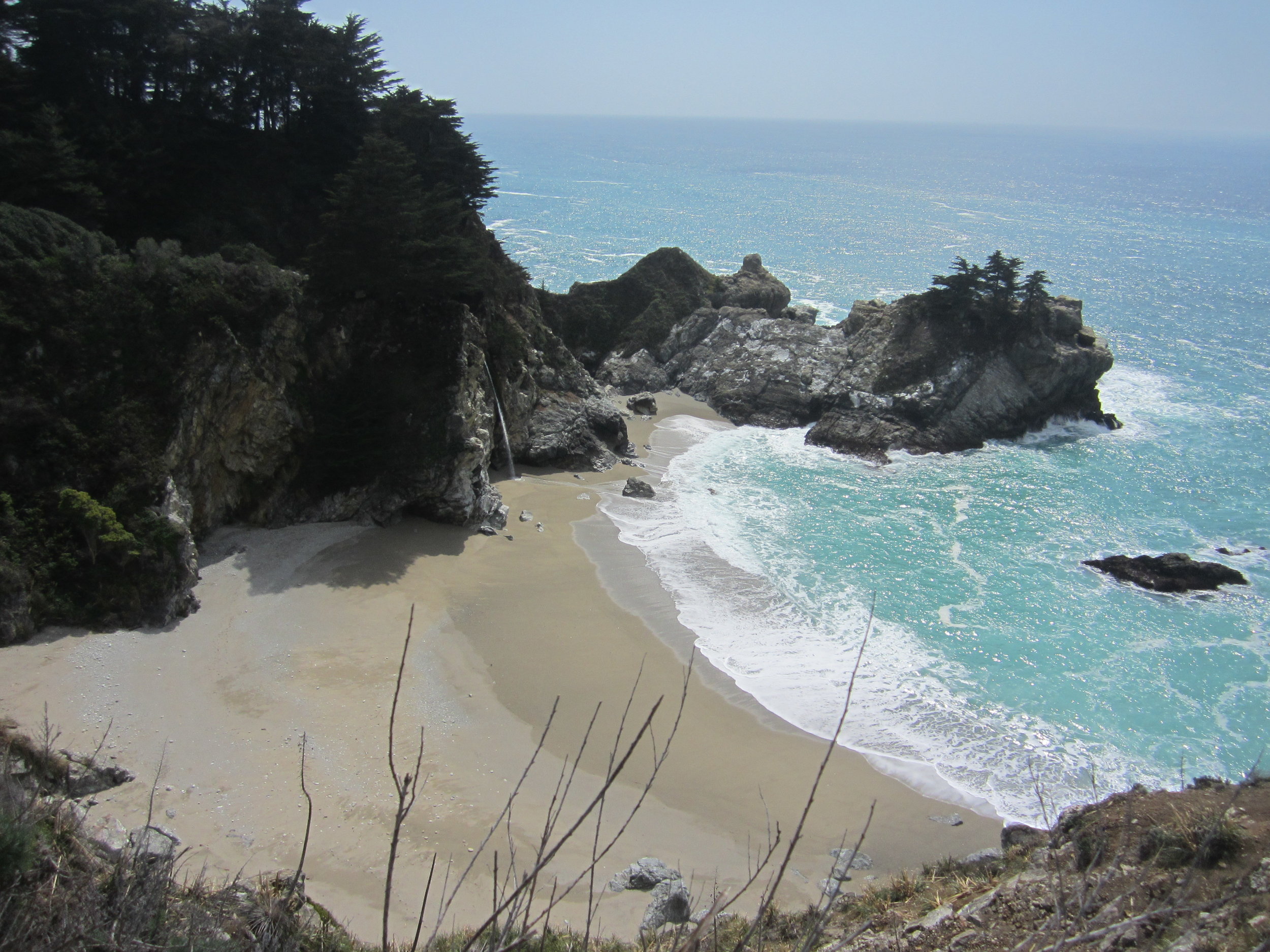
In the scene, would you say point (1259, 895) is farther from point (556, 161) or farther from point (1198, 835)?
point (556, 161)

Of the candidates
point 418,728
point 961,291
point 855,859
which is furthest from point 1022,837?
point 961,291

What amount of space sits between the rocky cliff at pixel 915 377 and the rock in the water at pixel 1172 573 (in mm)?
9239

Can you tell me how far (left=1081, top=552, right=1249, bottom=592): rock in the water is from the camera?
19.8 meters

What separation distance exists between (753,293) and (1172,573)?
24.0 meters

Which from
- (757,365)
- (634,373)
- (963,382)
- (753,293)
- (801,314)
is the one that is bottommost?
(634,373)

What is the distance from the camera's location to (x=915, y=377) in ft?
101

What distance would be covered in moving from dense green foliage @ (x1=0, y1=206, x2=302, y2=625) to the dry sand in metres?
1.15

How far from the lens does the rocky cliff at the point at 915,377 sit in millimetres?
29797

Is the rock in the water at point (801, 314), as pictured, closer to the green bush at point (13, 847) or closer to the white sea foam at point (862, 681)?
the white sea foam at point (862, 681)

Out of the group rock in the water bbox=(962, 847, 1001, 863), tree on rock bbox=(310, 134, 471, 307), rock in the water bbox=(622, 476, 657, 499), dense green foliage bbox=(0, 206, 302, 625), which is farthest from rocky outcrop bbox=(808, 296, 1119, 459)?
dense green foliage bbox=(0, 206, 302, 625)

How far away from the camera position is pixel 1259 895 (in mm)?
6293

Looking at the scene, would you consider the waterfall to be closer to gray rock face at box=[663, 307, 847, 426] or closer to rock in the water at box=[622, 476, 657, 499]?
rock in the water at box=[622, 476, 657, 499]

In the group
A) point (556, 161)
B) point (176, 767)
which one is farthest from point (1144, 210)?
point (176, 767)

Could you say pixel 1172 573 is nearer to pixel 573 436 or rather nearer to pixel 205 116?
pixel 573 436
